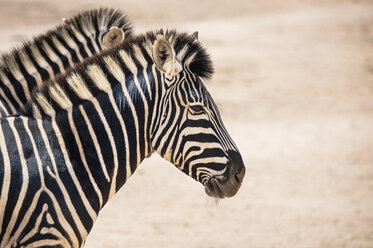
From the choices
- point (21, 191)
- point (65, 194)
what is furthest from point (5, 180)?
point (65, 194)

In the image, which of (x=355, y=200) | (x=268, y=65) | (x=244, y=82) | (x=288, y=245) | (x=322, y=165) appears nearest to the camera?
(x=288, y=245)

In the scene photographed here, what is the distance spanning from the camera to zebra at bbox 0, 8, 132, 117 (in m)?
6.58

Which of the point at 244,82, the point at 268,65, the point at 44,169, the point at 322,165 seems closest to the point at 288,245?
the point at 322,165

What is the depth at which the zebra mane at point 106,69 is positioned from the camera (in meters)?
4.06

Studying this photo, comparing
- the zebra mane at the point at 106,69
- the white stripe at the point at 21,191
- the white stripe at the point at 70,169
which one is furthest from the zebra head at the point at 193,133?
the white stripe at the point at 21,191

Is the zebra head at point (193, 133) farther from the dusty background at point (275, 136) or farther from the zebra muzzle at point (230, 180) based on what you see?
the dusty background at point (275, 136)

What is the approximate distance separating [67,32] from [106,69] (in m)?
3.38

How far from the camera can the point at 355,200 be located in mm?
9648

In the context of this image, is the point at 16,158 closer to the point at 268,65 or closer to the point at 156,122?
the point at 156,122

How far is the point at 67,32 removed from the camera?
7355mm

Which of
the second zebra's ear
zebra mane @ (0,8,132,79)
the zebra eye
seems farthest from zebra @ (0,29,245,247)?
the second zebra's ear

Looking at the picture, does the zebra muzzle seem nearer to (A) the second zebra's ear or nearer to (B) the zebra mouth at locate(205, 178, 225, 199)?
(B) the zebra mouth at locate(205, 178, 225, 199)

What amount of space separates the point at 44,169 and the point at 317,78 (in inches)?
526

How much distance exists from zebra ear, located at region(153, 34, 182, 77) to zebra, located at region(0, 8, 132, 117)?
8.00 ft
